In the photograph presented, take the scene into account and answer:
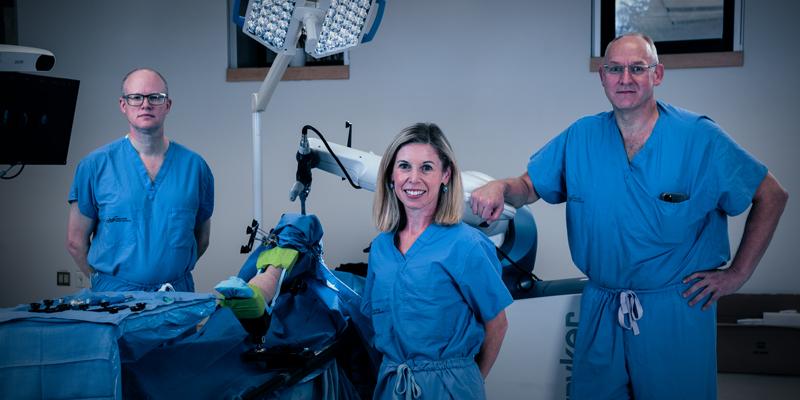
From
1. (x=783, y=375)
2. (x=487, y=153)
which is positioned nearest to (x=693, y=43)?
(x=487, y=153)

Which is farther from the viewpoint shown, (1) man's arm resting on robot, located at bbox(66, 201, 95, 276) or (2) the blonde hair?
(1) man's arm resting on robot, located at bbox(66, 201, 95, 276)

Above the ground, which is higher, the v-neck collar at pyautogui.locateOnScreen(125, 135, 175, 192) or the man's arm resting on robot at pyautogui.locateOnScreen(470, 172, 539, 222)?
the v-neck collar at pyautogui.locateOnScreen(125, 135, 175, 192)

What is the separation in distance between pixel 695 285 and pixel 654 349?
19 cm

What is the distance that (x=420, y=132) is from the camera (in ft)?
5.75

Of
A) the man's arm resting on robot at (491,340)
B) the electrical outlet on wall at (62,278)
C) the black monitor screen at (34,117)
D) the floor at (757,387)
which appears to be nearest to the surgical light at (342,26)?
the black monitor screen at (34,117)

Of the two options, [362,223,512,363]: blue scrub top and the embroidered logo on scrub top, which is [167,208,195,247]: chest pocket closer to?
[362,223,512,363]: blue scrub top

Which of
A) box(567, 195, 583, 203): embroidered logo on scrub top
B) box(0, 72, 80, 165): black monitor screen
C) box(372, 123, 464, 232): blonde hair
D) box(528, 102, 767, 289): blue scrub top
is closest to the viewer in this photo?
box(372, 123, 464, 232): blonde hair

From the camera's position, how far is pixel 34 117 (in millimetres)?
2338

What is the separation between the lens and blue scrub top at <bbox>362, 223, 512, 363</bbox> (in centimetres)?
167

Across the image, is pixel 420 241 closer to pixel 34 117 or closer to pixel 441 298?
pixel 441 298

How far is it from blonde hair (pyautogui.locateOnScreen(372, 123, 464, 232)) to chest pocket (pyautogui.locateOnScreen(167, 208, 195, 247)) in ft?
2.71

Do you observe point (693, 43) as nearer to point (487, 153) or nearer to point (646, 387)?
point (487, 153)

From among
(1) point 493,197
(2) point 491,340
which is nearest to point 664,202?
(1) point 493,197

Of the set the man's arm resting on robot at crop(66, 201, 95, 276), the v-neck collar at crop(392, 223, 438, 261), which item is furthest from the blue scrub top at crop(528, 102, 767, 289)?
the man's arm resting on robot at crop(66, 201, 95, 276)
